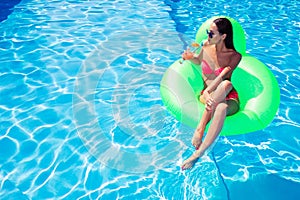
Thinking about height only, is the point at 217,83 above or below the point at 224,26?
below

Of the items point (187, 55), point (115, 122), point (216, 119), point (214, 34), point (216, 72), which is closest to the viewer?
point (216, 119)

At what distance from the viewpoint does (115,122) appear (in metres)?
3.76

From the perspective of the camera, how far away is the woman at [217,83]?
114 inches

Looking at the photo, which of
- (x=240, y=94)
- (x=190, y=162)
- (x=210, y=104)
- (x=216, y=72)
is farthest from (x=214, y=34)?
(x=190, y=162)

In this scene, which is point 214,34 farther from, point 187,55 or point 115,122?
point 115,122

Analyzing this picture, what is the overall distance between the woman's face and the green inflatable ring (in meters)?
0.57

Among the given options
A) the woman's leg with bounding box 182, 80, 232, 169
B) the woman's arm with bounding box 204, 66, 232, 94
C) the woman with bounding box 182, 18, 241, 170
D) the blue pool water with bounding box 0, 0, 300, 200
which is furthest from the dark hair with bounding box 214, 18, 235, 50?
the blue pool water with bounding box 0, 0, 300, 200

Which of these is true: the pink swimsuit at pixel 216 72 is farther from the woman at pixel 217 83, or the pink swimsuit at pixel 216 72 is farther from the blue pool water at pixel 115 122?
the blue pool water at pixel 115 122

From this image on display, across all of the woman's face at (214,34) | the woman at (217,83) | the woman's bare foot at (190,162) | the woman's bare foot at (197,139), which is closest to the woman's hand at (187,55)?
the woman at (217,83)

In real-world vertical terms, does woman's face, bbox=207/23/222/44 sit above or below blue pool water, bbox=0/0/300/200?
above

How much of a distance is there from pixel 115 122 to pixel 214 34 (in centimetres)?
153

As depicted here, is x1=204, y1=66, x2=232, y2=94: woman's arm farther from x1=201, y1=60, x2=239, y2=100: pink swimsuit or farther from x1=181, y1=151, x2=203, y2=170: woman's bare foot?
x1=181, y1=151, x2=203, y2=170: woman's bare foot

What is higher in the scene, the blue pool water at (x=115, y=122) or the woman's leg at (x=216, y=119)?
the woman's leg at (x=216, y=119)

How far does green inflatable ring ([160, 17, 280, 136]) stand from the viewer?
2973mm
